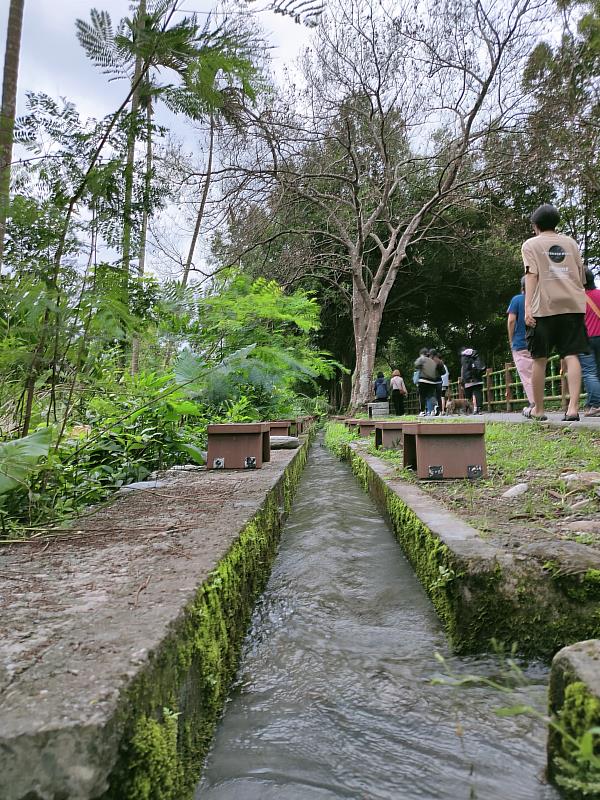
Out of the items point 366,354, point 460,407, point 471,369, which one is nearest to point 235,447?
point 471,369

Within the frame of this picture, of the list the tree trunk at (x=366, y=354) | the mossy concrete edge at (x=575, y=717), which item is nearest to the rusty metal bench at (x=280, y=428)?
the mossy concrete edge at (x=575, y=717)

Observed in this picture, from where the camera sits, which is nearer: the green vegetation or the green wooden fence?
the green vegetation

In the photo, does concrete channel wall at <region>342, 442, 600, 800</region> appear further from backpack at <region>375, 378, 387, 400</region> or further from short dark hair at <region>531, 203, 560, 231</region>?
backpack at <region>375, 378, 387, 400</region>

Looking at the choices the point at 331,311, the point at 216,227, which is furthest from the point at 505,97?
the point at 331,311

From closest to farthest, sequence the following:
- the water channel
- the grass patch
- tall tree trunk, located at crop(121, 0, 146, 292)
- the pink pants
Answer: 1. the water channel
2. the grass patch
3. tall tree trunk, located at crop(121, 0, 146, 292)
4. the pink pants

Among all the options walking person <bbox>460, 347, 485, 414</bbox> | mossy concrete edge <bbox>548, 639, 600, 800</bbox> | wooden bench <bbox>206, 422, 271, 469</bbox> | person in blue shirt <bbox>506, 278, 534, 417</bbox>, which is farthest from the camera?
walking person <bbox>460, 347, 485, 414</bbox>

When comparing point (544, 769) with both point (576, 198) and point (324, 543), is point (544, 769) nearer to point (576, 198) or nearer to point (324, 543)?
point (324, 543)

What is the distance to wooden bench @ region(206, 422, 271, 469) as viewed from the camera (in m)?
4.60

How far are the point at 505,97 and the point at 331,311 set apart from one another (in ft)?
39.2

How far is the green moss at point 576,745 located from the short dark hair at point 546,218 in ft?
15.4

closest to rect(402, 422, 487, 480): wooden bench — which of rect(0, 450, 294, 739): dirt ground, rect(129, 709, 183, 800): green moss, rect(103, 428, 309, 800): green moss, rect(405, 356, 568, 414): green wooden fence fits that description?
rect(0, 450, 294, 739): dirt ground

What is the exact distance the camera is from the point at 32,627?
51.3 inches

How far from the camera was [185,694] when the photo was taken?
1297 millimetres

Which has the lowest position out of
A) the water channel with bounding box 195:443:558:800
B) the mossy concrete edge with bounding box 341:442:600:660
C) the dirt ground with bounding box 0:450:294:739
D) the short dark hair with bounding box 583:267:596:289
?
the water channel with bounding box 195:443:558:800
